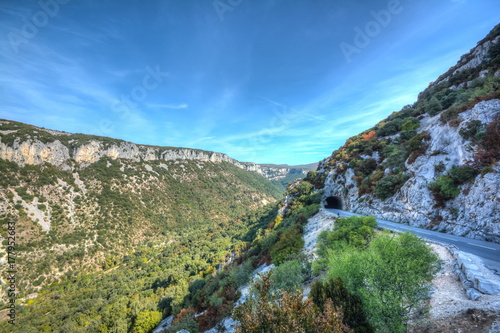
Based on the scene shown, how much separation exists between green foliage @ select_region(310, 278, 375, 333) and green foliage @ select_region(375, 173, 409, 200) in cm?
1963

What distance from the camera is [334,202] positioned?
34875 mm

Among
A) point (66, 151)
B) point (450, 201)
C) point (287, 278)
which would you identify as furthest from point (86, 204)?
point (450, 201)

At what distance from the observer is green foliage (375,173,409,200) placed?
20628 millimetres

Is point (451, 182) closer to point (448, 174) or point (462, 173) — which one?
point (462, 173)

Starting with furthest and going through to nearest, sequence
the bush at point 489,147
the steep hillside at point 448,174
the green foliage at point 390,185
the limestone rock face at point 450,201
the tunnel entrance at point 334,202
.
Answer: the tunnel entrance at point 334,202 < the green foliage at point 390,185 < the bush at point 489,147 < the steep hillside at point 448,174 < the limestone rock face at point 450,201

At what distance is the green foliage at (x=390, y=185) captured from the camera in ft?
67.7

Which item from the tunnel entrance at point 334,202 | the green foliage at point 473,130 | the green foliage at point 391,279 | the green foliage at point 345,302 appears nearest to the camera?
the green foliage at point 391,279

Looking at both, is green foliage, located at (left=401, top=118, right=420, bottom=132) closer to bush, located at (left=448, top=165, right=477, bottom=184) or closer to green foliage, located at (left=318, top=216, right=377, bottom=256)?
bush, located at (left=448, top=165, right=477, bottom=184)

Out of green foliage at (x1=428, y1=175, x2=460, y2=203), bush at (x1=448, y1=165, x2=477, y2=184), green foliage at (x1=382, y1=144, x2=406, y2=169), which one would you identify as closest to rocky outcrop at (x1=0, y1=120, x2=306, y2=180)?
green foliage at (x1=382, y1=144, x2=406, y2=169)

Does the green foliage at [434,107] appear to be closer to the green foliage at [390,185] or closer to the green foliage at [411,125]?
the green foliage at [411,125]

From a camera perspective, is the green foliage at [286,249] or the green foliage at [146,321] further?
the green foliage at [146,321]

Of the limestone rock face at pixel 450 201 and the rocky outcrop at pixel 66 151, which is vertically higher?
the rocky outcrop at pixel 66 151

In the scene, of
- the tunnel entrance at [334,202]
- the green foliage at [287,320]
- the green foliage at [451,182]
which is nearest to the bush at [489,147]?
the green foliage at [451,182]

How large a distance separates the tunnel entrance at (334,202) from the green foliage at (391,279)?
86.2 feet
